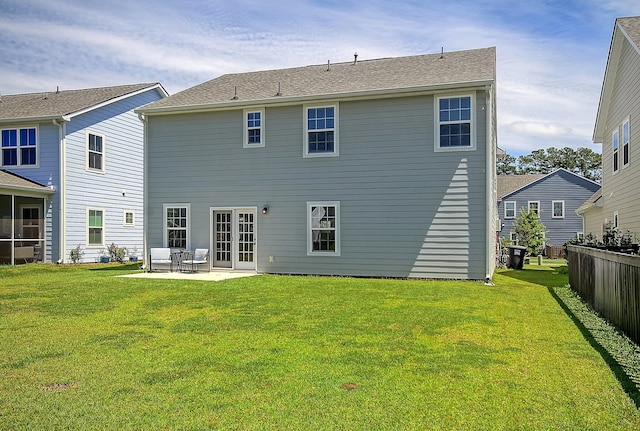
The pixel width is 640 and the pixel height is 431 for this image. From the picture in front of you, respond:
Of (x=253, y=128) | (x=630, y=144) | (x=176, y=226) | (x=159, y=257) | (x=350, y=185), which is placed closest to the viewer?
(x=630, y=144)

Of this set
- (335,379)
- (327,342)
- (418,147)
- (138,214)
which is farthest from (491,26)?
(138,214)

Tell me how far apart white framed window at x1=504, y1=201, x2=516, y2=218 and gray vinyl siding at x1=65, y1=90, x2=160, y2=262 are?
25.6m

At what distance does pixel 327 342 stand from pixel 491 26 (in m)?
13.4

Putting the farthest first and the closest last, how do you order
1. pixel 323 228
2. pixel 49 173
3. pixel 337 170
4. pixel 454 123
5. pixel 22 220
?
pixel 49 173 → pixel 22 220 → pixel 323 228 → pixel 337 170 → pixel 454 123

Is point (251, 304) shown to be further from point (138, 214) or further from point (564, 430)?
point (138, 214)

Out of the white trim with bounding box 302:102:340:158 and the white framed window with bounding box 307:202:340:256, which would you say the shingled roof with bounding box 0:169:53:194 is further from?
the white framed window with bounding box 307:202:340:256

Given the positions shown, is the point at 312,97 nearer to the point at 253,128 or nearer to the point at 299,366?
the point at 253,128

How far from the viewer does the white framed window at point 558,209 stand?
3653 cm

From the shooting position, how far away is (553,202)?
36.8 m

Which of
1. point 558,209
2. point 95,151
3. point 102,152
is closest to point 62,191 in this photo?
point 95,151

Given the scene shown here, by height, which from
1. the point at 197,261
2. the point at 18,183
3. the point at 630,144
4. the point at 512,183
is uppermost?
the point at 512,183

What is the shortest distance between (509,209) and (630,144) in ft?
80.7

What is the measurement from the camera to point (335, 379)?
5.00 metres

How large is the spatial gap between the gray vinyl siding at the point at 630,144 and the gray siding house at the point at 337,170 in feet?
11.3
